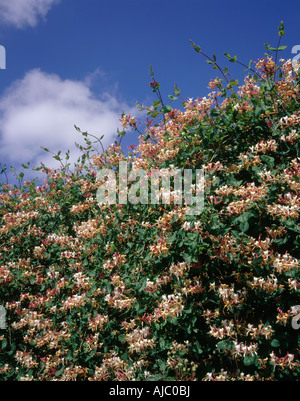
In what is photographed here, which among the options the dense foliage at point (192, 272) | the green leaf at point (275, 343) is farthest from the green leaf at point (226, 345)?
the green leaf at point (275, 343)

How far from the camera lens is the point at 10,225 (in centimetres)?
433

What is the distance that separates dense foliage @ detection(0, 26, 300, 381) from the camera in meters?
2.20

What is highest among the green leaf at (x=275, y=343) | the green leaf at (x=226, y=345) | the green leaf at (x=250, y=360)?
the green leaf at (x=275, y=343)

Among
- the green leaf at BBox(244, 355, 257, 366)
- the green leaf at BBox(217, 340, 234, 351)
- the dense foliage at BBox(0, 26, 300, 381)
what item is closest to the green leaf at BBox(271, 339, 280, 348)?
the dense foliage at BBox(0, 26, 300, 381)

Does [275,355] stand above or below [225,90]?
below

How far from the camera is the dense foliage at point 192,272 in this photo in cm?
220

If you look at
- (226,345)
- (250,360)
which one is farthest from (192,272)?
(250,360)

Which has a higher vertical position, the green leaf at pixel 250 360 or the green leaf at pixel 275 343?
the green leaf at pixel 275 343

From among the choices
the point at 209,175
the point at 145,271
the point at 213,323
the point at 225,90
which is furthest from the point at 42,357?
the point at 225,90

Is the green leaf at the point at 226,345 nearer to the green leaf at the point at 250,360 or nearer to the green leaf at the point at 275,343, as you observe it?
the green leaf at the point at 250,360

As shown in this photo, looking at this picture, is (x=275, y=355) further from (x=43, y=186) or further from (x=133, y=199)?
(x=43, y=186)

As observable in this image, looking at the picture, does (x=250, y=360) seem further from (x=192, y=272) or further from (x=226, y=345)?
(x=192, y=272)

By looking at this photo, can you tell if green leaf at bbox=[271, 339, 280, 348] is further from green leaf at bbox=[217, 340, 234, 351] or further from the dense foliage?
green leaf at bbox=[217, 340, 234, 351]

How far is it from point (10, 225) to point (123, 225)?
2.01m
